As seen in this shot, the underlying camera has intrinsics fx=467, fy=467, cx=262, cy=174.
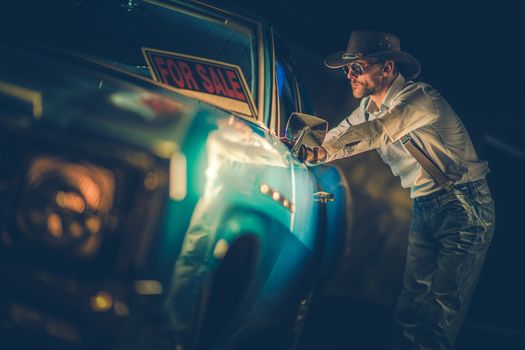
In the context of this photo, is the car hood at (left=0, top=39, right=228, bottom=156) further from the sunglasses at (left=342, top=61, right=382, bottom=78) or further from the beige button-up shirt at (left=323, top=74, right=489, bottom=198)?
the sunglasses at (left=342, top=61, right=382, bottom=78)

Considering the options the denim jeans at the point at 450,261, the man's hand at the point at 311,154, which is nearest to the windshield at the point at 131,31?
the man's hand at the point at 311,154

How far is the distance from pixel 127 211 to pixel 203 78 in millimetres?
1069

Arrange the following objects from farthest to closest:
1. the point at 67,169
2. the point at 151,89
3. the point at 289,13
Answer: the point at 289,13 → the point at 151,89 → the point at 67,169

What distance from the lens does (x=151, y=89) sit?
6.22ft

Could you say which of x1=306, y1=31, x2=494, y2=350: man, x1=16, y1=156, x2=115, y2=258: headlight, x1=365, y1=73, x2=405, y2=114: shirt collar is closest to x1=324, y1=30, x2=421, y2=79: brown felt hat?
x1=306, y1=31, x2=494, y2=350: man

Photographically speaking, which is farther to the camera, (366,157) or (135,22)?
(366,157)

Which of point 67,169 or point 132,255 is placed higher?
point 67,169

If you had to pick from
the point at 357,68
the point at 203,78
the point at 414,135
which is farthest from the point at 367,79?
the point at 203,78

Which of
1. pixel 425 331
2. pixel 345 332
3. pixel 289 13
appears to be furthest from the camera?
pixel 289 13

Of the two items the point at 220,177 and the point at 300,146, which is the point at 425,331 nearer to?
the point at 300,146

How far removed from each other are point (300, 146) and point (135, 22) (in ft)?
3.80

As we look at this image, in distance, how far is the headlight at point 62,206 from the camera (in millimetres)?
1371

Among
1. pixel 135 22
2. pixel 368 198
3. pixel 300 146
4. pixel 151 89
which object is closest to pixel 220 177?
pixel 151 89

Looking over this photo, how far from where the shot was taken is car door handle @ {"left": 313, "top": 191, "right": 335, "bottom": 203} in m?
2.48
